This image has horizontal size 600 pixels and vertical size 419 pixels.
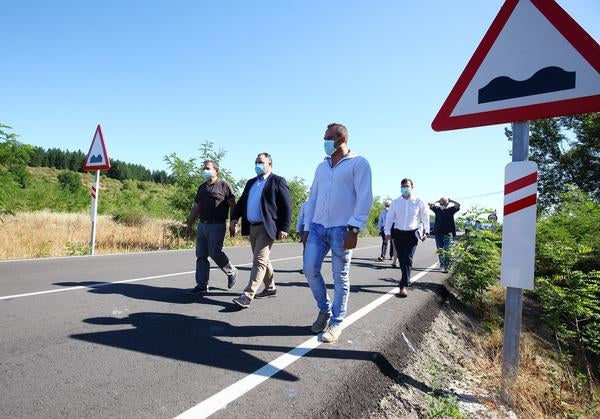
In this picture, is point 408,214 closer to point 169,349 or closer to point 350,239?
point 350,239

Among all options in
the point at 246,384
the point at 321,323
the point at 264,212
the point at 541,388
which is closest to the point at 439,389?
the point at 541,388

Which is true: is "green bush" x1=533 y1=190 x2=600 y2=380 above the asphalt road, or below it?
above

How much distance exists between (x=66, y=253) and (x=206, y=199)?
635 centimetres

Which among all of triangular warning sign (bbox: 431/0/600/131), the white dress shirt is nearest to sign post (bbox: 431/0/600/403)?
triangular warning sign (bbox: 431/0/600/131)

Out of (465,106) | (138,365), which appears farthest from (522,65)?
(138,365)

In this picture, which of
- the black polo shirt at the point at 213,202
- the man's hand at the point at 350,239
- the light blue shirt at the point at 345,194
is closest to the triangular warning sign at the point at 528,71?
the light blue shirt at the point at 345,194

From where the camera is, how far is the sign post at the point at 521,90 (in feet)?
7.04

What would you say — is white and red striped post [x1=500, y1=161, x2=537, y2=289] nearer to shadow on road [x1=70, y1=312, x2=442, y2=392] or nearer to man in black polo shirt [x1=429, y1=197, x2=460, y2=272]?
shadow on road [x1=70, y1=312, x2=442, y2=392]

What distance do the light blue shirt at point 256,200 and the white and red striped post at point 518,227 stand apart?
3279 mm

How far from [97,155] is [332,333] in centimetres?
873

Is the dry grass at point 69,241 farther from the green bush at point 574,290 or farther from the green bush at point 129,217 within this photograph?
the green bush at point 574,290

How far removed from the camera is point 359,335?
3.76 m

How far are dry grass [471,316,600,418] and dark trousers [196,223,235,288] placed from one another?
12.1 ft

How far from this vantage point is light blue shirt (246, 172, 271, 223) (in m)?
5.07
